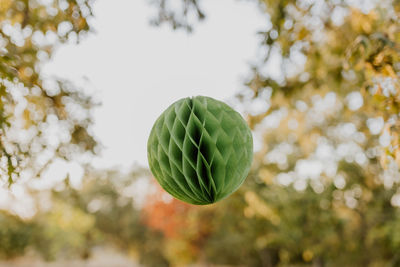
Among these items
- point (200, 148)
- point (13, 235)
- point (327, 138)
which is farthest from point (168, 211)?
point (200, 148)

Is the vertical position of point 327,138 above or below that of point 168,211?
below

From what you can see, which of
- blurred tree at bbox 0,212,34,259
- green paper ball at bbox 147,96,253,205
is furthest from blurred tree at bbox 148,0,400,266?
blurred tree at bbox 0,212,34,259

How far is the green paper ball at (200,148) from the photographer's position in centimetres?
189

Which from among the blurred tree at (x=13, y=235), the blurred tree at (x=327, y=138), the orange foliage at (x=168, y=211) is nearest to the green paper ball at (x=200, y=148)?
the blurred tree at (x=327, y=138)

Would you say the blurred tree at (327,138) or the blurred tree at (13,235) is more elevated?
the blurred tree at (13,235)

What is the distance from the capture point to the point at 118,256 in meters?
39.9

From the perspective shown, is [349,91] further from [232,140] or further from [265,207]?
[265,207]

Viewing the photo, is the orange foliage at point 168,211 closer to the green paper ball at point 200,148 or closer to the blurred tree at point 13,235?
the blurred tree at point 13,235

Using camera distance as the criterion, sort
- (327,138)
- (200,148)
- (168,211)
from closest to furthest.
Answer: (200,148) < (327,138) < (168,211)

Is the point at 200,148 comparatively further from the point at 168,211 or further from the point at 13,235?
the point at 13,235

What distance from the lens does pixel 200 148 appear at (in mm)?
1912

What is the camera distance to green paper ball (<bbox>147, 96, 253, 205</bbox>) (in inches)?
74.5

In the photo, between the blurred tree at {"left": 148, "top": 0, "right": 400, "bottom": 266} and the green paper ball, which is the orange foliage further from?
the green paper ball

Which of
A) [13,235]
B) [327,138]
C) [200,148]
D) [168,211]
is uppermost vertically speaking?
[168,211]
